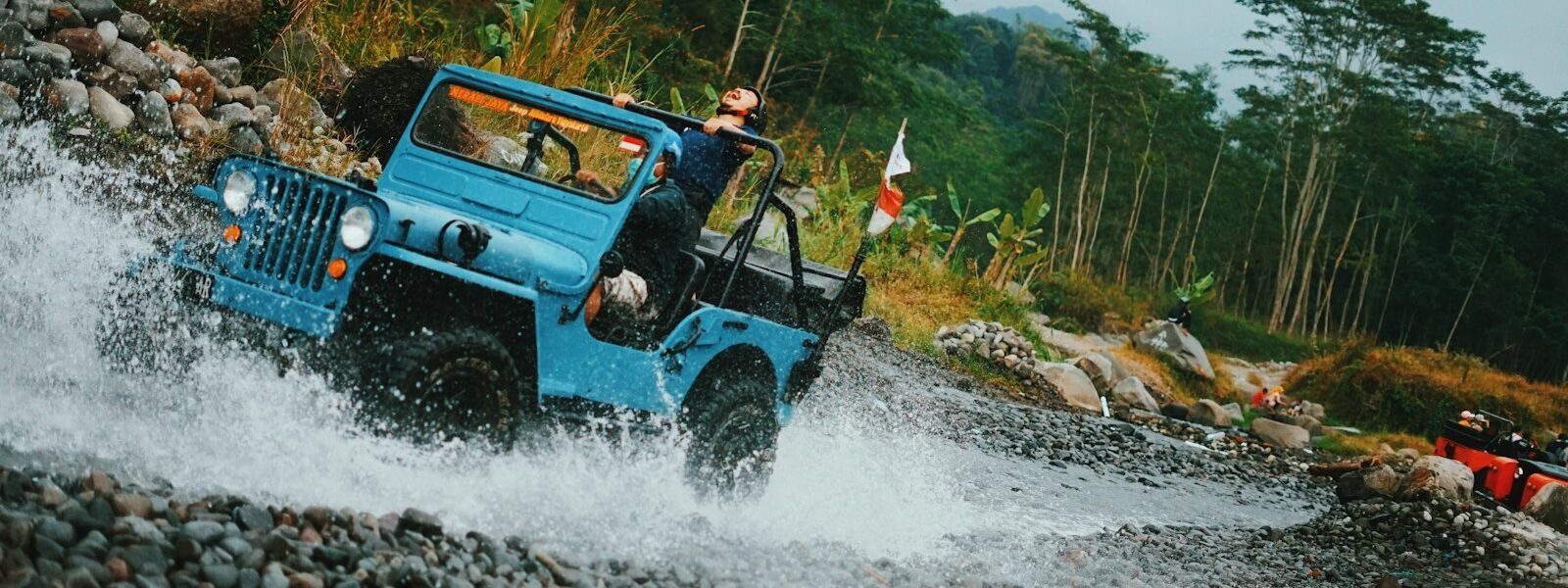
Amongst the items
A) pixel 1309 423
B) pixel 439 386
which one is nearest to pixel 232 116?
pixel 439 386

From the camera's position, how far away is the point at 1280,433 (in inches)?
837

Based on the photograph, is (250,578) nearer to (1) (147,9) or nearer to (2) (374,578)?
(2) (374,578)

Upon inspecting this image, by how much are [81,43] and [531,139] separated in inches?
170

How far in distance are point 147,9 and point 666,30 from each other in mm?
12564

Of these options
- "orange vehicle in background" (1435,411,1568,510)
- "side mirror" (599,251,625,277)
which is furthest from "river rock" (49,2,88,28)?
"orange vehicle in background" (1435,411,1568,510)

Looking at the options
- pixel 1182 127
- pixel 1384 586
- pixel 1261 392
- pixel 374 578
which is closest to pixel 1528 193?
pixel 1182 127

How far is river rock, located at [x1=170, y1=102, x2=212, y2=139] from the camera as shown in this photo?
28.9 ft

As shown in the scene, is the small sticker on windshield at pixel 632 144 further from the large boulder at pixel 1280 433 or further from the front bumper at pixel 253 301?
the large boulder at pixel 1280 433

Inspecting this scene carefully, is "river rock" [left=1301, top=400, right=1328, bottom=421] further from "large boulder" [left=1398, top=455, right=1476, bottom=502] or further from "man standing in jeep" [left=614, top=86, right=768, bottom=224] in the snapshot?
"man standing in jeep" [left=614, top=86, right=768, bottom=224]

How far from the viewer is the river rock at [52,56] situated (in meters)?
8.25

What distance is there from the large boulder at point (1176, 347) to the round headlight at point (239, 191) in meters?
24.7

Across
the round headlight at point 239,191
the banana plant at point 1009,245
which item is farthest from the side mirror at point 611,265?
the banana plant at point 1009,245

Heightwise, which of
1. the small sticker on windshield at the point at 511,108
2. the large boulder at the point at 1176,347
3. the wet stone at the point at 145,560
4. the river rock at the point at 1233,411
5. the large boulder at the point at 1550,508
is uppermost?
the small sticker on windshield at the point at 511,108

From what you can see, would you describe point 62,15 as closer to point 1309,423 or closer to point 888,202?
point 888,202
